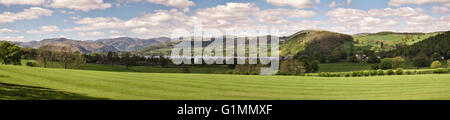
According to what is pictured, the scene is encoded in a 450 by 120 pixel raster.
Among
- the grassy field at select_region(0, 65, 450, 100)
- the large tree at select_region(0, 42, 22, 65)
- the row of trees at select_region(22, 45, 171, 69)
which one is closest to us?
the grassy field at select_region(0, 65, 450, 100)

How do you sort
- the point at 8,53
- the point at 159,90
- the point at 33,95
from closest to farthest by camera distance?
the point at 33,95
the point at 159,90
the point at 8,53

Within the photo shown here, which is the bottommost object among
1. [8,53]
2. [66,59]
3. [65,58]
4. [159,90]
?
[159,90]

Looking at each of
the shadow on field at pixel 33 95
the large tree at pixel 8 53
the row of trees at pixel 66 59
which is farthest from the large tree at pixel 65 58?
the shadow on field at pixel 33 95

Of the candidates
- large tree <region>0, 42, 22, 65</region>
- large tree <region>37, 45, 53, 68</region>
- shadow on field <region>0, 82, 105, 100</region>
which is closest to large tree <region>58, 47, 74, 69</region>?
large tree <region>37, 45, 53, 68</region>

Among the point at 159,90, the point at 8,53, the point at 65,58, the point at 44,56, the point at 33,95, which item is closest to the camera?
the point at 33,95

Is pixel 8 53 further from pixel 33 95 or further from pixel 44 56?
pixel 33 95

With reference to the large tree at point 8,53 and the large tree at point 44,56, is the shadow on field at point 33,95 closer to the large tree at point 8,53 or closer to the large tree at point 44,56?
the large tree at point 8,53

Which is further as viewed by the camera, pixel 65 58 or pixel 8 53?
pixel 65 58

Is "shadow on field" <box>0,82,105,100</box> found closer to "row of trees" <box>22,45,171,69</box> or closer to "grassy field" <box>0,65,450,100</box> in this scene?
"grassy field" <box>0,65,450,100</box>

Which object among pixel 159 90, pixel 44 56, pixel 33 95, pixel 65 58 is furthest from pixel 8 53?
pixel 159 90

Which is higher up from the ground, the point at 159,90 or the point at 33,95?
the point at 33,95
